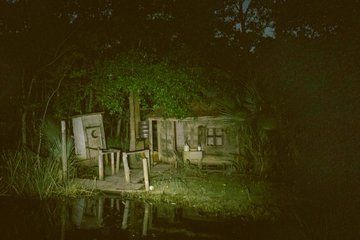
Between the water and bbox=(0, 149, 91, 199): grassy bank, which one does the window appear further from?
bbox=(0, 149, 91, 199): grassy bank

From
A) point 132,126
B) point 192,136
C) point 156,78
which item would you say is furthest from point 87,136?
point 192,136

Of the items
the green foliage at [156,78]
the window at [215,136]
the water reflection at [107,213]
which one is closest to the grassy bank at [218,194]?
the water reflection at [107,213]

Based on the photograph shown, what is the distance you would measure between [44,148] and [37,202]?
14.0 feet

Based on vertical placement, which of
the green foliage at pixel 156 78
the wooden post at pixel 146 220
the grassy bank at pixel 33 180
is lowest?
the wooden post at pixel 146 220

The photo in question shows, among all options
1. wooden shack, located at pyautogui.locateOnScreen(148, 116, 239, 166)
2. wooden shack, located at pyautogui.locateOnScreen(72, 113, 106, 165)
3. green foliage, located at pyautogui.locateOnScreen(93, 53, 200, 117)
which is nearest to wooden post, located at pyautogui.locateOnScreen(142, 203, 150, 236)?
green foliage, located at pyautogui.locateOnScreen(93, 53, 200, 117)

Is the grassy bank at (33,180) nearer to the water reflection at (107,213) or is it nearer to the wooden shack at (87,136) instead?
the water reflection at (107,213)

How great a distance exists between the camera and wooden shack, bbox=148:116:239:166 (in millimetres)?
14574

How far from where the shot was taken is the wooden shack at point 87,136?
1510 cm

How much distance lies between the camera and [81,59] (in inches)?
576

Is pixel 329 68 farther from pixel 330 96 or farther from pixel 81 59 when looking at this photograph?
pixel 81 59

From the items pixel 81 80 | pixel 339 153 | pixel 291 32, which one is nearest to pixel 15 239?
pixel 81 80

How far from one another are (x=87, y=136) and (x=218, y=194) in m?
7.43

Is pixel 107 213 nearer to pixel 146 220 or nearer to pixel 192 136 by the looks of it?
pixel 146 220

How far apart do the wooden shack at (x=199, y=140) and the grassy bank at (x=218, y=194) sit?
1.58m
